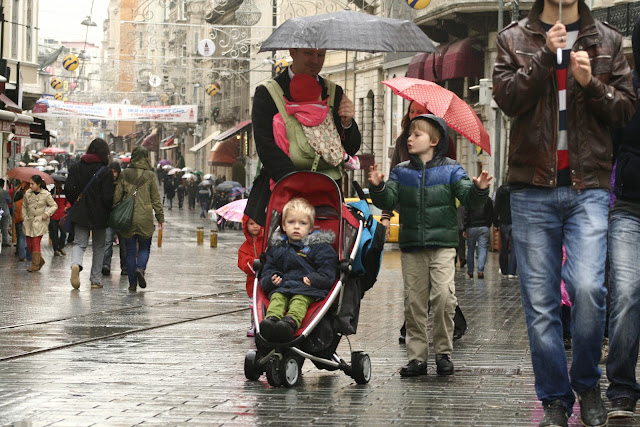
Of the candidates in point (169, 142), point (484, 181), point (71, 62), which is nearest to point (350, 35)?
point (484, 181)

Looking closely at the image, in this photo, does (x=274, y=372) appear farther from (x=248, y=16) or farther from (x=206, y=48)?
(x=206, y=48)

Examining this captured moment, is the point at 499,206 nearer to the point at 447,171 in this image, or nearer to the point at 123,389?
the point at 447,171

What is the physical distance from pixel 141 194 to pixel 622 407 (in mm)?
11109

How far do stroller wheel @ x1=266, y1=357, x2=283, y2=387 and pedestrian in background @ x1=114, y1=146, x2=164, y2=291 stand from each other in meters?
9.03

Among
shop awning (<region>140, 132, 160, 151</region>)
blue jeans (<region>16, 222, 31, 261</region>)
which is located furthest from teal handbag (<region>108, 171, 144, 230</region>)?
Result: shop awning (<region>140, 132, 160, 151</region>)

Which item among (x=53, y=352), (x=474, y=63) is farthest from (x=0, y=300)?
(x=474, y=63)

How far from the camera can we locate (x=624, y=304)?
5996 mm

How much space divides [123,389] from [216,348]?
234cm

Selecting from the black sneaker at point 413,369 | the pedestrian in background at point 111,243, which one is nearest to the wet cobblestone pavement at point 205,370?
the black sneaker at point 413,369

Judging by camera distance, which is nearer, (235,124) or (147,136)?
(235,124)

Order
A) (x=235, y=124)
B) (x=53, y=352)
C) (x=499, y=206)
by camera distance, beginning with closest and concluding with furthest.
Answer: (x=53, y=352) < (x=499, y=206) < (x=235, y=124)

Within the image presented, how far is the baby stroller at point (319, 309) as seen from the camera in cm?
721

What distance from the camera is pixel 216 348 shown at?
31.0ft

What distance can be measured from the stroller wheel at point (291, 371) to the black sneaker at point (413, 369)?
0.80 m
